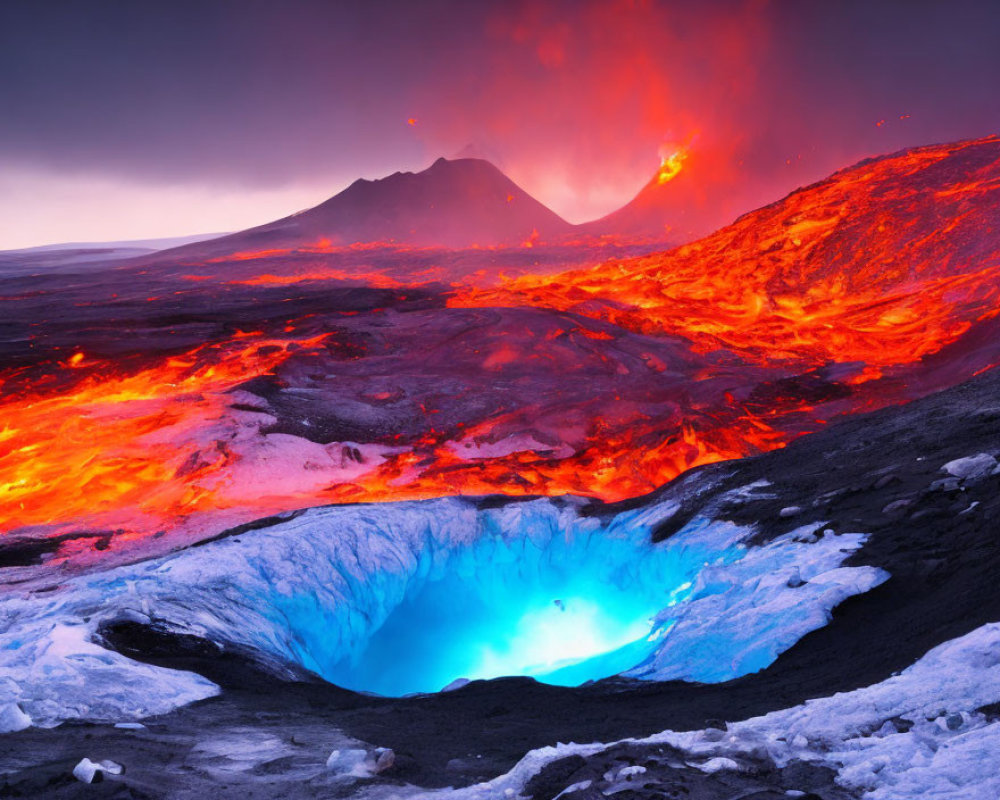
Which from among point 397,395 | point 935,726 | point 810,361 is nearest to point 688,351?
point 810,361

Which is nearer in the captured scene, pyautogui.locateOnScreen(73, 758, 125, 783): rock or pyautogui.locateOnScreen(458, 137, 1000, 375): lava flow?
pyautogui.locateOnScreen(73, 758, 125, 783): rock

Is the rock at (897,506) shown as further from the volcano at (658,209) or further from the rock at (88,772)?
the volcano at (658,209)

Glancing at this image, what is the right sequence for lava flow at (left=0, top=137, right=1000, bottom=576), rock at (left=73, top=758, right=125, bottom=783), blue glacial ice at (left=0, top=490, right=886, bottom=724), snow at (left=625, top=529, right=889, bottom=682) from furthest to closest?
lava flow at (left=0, top=137, right=1000, bottom=576), snow at (left=625, top=529, right=889, bottom=682), blue glacial ice at (left=0, top=490, right=886, bottom=724), rock at (left=73, top=758, right=125, bottom=783)

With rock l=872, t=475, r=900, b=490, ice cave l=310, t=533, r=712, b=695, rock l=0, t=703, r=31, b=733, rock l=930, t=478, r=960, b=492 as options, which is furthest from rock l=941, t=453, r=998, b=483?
rock l=0, t=703, r=31, b=733

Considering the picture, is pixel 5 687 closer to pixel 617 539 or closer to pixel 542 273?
pixel 617 539

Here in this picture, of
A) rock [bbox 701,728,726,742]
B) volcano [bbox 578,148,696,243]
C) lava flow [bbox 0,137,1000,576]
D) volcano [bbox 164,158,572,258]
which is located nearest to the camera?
rock [bbox 701,728,726,742]

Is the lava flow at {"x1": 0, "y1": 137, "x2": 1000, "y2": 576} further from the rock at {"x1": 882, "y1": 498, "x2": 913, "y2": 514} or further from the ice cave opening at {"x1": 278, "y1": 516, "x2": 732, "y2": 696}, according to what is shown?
the rock at {"x1": 882, "y1": 498, "x2": 913, "y2": 514}

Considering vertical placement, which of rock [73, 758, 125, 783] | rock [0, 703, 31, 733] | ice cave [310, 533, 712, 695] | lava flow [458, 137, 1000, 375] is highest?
lava flow [458, 137, 1000, 375]
